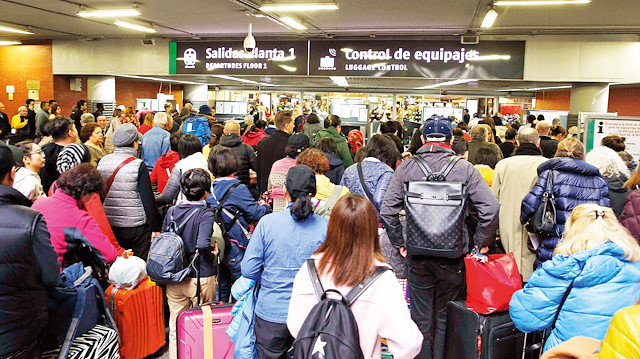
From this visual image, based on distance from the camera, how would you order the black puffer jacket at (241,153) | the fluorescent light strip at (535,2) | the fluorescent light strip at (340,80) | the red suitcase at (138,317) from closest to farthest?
1. the red suitcase at (138,317)
2. the black puffer jacket at (241,153)
3. the fluorescent light strip at (535,2)
4. the fluorescent light strip at (340,80)

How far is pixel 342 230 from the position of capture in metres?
2.34

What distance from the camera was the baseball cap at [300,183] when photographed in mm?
2900

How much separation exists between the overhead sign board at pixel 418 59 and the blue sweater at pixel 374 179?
17.1ft

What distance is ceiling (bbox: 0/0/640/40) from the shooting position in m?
7.26

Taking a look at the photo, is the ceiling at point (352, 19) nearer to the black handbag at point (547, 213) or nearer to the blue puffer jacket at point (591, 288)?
the black handbag at point (547, 213)

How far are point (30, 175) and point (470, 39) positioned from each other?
7.36 meters

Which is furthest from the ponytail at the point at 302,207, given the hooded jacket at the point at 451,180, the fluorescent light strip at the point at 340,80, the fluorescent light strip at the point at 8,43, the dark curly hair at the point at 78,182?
the fluorescent light strip at the point at 8,43

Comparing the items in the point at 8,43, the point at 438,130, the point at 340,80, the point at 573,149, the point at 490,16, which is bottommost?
the point at 573,149

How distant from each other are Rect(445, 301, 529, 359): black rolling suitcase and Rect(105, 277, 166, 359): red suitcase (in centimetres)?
225

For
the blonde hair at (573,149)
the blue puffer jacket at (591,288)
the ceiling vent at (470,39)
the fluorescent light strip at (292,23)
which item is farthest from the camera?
the ceiling vent at (470,39)

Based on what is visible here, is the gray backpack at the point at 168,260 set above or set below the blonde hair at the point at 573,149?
below

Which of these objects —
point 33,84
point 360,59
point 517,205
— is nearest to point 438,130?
point 517,205

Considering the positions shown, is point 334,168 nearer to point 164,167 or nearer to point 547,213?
point 164,167

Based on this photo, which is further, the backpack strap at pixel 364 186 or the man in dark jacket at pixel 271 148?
the man in dark jacket at pixel 271 148
